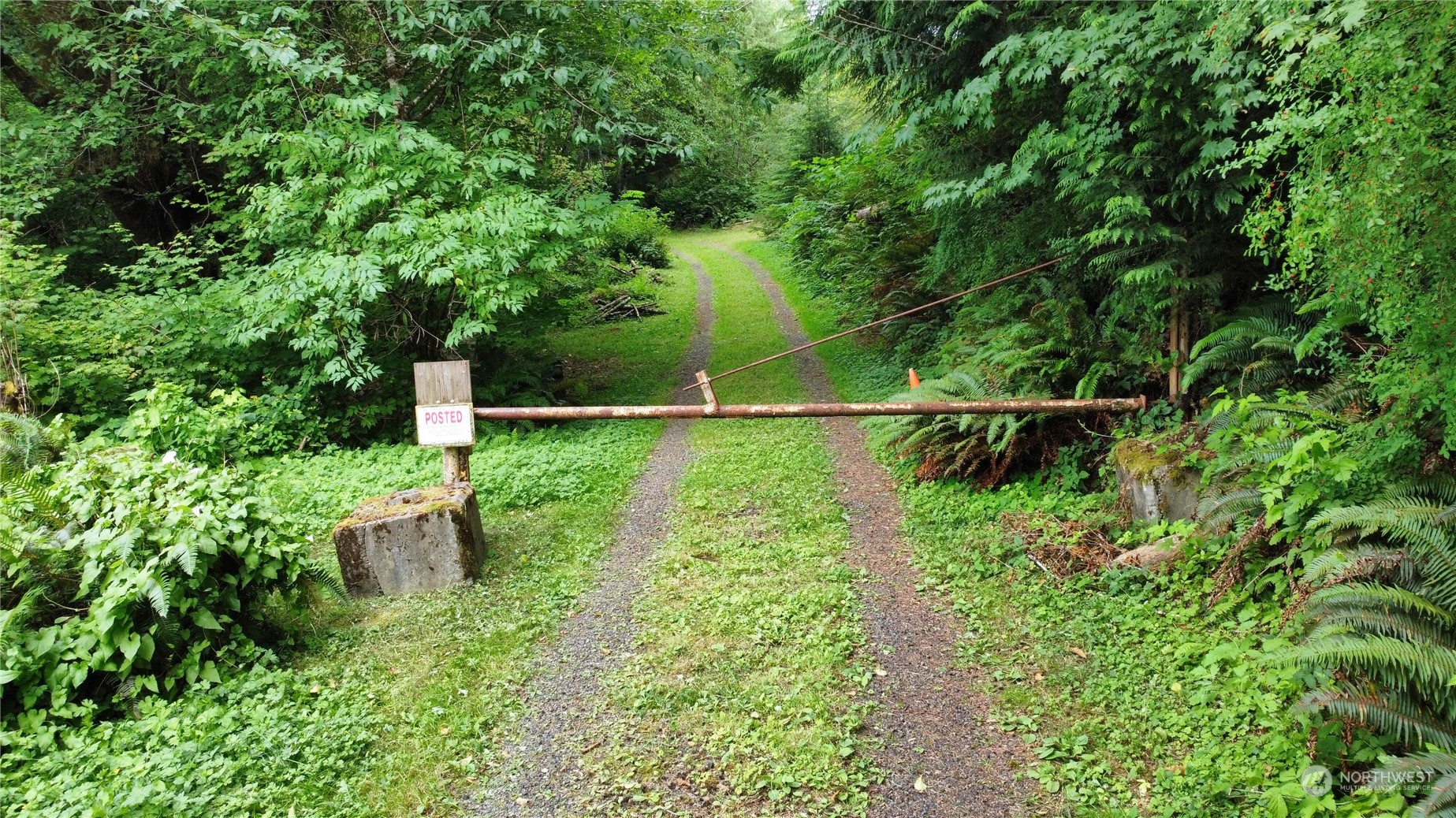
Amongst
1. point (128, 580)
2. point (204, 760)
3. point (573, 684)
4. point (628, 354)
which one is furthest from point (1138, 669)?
point (628, 354)

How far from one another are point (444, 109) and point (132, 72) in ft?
14.3

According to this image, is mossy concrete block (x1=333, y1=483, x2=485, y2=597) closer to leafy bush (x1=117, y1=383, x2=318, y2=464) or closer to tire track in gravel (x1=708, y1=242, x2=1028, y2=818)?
leafy bush (x1=117, y1=383, x2=318, y2=464)

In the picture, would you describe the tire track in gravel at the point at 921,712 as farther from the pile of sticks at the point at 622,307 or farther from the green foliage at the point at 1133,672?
the pile of sticks at the point at 622,307

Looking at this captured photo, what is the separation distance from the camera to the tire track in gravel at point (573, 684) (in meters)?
4.04

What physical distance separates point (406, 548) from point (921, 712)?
4.20 meters

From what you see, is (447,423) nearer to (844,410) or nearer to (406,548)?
(406,548)

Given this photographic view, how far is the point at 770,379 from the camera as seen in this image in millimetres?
13742

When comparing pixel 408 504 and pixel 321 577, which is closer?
pixel 321 577

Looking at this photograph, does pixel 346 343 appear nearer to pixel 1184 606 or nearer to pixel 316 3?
pixel 316 3

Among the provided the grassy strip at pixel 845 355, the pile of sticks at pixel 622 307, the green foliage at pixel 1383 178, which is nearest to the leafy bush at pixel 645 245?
the pile of sticks at pixel 622 307

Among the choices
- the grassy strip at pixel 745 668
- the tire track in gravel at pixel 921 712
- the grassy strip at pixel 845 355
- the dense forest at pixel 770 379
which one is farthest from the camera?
the grassy strip at pixel 845 355

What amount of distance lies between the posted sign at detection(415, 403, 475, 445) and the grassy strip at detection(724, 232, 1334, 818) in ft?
13.8

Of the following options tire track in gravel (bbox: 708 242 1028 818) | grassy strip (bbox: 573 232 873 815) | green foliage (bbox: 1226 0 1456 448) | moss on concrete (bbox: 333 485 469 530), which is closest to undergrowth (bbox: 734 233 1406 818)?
tire track in gravel (bbox: 708 242 1028 818)

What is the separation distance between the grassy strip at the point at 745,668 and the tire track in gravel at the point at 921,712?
0.53ft
